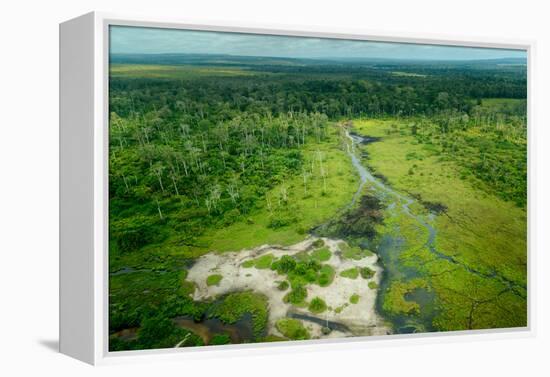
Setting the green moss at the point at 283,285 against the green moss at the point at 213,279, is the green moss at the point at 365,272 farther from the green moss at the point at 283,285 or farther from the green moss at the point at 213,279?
the green moss at the point at 213,279

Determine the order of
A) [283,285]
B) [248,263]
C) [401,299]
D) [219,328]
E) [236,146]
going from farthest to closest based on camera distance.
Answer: [401,299], [236,146], [283,285], [248,263], [219,328]

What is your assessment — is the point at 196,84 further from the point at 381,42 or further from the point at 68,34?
the point at 381,42

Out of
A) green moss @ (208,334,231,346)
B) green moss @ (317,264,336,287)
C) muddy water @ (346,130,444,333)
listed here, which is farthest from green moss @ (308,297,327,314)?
green moss @ (208,334,231,346)

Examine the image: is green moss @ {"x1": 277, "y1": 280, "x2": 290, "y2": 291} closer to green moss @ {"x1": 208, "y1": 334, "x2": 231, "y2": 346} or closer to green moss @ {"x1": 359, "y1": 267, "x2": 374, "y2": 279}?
green moss @ {"x1": 208, "y1": 334, "x2": 231, "y2": 346}

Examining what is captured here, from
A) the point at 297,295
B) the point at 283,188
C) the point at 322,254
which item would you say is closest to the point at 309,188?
the point at 283,188

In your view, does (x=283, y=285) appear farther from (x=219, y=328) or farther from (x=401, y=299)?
(x=401, y=299)

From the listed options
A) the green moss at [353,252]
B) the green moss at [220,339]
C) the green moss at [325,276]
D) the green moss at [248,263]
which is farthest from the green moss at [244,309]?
the green moss at [353,252]

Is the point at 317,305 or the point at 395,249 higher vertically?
the point at 395,249
